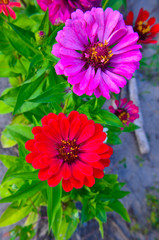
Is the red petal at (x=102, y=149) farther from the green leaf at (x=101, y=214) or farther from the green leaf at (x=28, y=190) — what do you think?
the green leaf at (x=101, y=214)

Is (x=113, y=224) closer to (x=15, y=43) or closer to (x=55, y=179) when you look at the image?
(x=55, y=179)

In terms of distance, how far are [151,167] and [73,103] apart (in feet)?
5.10

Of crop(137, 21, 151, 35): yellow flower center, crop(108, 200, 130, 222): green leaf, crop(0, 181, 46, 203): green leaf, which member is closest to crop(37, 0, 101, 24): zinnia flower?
crop(137, 21, 151, 35): yellow flower center

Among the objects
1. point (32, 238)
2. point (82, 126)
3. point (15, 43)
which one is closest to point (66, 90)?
point (82, 126)

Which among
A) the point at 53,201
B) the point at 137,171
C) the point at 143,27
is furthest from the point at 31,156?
the point at 137,171

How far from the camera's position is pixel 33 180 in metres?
Result: 0.90

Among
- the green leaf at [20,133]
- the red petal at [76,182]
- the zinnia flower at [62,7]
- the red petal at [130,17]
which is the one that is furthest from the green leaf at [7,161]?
the red petal at [130,17]

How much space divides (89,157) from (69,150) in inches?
4.2

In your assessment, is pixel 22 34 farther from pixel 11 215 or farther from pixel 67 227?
pixel 67 227

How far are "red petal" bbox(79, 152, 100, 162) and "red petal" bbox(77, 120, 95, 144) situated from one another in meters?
0.06

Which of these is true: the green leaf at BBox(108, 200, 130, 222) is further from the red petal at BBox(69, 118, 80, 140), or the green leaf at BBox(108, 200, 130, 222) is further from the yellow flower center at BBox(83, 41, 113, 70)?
the yellow flower center at BBox(83, 41, 113, 70)

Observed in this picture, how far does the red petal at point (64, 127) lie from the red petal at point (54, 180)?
0.17 metres

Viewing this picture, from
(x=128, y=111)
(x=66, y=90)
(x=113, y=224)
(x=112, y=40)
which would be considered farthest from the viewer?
(x=113, y=224)

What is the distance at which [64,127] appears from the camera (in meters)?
0.76
